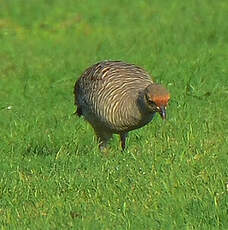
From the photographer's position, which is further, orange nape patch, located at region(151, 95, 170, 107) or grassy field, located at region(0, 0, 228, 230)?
orange nape patch, located at region(151, 95, 170, 107)

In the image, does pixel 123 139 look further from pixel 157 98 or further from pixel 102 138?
pixel 157 98

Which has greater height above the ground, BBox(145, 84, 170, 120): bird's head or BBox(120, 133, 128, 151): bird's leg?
BBox(145, 84, 170, 120): bird's head

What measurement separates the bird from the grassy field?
0.25 meters

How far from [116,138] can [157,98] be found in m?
1.89

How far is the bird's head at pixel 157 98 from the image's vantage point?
7.51 m

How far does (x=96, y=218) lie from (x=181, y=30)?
853cm

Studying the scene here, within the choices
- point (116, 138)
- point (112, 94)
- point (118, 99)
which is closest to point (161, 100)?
point (118, 99)

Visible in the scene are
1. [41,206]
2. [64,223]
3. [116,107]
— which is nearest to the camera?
[64,223]

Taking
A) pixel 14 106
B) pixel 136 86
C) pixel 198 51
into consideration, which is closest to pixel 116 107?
pixel 136 86

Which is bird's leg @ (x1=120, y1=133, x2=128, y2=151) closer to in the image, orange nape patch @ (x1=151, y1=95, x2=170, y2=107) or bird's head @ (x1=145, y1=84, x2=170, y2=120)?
bird's head @ (x1=145, y1=84, x2=170, y2=120)

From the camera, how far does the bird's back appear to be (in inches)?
316

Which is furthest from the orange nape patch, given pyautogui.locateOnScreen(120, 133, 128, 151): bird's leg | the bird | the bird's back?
pyautogui.locateOnScreen(120, 133, 128, 151): bird's leg

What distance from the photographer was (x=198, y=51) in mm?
12820

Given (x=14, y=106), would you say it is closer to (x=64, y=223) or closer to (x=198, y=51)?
(x=198, y=51)
